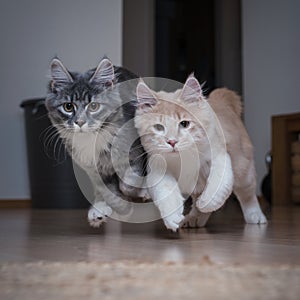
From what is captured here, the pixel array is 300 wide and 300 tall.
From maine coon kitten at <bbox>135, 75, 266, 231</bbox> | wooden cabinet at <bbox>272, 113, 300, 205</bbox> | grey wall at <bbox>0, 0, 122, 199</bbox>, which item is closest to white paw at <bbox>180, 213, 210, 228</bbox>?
maine coon kitten at <bbox>135, 75, 266, 231</bbox>

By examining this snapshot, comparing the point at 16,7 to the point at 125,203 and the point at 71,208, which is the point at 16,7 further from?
the point at 125,203

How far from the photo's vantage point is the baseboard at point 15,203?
11.3 ft

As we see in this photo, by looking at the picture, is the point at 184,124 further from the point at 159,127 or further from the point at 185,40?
the point at 185,40

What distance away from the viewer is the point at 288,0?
13.0 ft

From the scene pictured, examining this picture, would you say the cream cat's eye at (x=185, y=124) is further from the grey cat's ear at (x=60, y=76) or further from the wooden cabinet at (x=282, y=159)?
the wooden cabinet at (x=282, y=159)

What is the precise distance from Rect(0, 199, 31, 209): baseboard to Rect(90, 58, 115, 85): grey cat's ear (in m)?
2.06

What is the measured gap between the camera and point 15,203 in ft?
11.4

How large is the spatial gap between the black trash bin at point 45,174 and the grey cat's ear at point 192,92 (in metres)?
1.78

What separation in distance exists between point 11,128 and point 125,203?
2026 millimetres

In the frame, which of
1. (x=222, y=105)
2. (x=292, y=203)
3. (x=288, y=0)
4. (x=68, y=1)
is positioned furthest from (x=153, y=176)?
(x=288, y=0)

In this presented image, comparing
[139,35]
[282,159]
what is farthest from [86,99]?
[139,35]

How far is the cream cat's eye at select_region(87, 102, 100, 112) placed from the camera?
1.59 metres

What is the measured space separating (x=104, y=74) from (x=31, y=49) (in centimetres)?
198

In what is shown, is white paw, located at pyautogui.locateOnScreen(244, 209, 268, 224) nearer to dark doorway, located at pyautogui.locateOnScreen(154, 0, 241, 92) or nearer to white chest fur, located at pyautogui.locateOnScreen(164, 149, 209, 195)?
white chest fur, located at pyautogui.locateOnScreen(164, 149, 209, 195)
